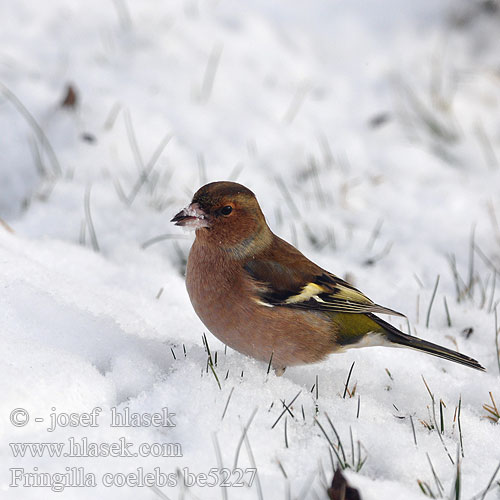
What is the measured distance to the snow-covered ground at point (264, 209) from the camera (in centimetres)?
252

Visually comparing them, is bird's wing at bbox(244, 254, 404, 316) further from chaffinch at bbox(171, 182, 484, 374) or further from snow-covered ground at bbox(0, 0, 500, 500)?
snow-covered ground at bbox(0, 0, 500, 500)

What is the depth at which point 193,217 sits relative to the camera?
3.15 metres

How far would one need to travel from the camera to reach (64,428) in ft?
8.03

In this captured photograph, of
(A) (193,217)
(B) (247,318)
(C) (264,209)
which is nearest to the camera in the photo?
(B) (247,318)

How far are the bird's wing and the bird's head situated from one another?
0.46 ft

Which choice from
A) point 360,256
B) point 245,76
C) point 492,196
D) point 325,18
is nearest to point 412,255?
point 360,256

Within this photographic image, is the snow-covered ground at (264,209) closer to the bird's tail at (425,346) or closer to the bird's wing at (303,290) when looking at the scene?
the bird's tail at (425,346)

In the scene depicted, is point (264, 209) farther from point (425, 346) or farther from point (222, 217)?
point (425, 346)

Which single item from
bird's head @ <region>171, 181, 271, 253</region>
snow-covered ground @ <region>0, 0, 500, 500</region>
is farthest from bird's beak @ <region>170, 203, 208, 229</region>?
snow-covered ground @ <region>0, 0, 500, 500</region>

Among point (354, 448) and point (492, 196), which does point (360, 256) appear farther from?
point (354, 448)

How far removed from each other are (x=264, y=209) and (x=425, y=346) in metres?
2.04

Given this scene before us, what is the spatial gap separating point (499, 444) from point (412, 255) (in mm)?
1936

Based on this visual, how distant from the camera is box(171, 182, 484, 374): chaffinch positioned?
3.02 m

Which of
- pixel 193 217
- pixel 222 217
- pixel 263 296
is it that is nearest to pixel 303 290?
pixel 263 296
